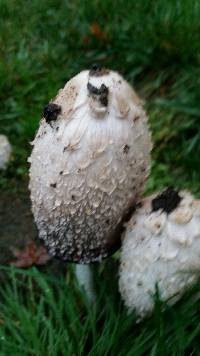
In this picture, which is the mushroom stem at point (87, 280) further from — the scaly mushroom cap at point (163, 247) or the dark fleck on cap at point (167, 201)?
the dark fleck on cap at point (167, 201)

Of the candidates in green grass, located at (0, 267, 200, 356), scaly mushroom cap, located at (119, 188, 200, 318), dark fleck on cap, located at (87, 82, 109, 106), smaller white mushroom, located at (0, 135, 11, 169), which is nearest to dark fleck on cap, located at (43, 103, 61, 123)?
dark fleck on cap, located at (87, 82, 109, 106)

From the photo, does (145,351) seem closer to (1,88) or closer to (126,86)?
(126,86)

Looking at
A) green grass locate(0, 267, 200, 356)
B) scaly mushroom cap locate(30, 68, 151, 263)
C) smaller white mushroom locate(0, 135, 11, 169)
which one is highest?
smaller white mushroom locate(0, 135, 11, 169)

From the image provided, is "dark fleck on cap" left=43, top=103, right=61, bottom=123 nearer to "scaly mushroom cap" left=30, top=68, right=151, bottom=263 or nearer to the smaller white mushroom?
"scaly mushroom cap" left=30, top=68, right=151, bottom=263

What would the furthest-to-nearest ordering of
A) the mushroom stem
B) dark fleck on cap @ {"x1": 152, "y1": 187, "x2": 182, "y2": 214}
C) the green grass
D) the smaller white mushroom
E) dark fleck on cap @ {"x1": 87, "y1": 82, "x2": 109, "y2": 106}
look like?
the smaller white mushroom, the mushroom stem, the green grass, dark fleck on cap @ {"x1": 152, "y1": 187, "x2": 182, "y2": 214}, dark fleck on cap @ {"x1": 87, "y1": 82, "x2": 109, "y2": 106}

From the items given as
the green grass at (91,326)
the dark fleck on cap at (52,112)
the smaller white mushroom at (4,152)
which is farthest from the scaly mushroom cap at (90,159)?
the smaller white mushroom at (4,152)

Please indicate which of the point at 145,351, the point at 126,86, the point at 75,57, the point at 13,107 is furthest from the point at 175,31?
the point at 145,351
